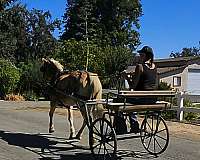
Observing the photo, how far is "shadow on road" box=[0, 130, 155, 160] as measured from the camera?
390 inches

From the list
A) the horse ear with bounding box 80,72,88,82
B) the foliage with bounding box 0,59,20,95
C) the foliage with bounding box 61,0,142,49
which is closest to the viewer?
the horse ear with bounding box 80,72,88,82

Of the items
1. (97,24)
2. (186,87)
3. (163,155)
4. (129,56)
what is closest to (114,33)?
(97,24)

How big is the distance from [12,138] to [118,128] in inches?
148

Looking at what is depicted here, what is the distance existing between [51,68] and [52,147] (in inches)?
116

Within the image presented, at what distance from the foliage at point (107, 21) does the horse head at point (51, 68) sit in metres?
56.7

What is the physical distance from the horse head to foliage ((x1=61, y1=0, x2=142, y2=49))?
186ft

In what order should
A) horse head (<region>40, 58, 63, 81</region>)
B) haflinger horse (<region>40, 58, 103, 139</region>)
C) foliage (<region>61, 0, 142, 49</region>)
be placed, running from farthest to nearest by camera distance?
foliage (<region>61, 0, 142, 49</region>) < horse head (<region>40, 58, 63, 81</region>) < haflinger horse (<region>40, 58, 103, 139</region>)

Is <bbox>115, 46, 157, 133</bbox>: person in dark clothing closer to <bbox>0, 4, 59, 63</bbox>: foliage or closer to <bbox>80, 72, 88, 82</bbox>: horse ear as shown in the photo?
<bbox>80, 72, 88, 82</bbox>: horse ear

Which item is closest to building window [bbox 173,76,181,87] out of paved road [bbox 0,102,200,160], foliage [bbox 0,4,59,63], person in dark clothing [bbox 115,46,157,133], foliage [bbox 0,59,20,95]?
foliage [bbox 0,4,59,63]

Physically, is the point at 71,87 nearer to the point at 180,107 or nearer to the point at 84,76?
the point at 84,76

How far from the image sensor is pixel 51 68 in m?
13.1

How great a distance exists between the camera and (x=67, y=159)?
31.3ft

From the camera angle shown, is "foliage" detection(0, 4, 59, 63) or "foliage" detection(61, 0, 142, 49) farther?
"foliage" detection(61, 0, 142, 49)

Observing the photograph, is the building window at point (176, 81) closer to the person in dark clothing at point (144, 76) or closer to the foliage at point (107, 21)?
the foliage at point (107, 21)
